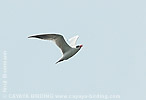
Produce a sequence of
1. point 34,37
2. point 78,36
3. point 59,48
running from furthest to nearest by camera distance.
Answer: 1. point 78,36
2. point 59,48
3. point 34,37

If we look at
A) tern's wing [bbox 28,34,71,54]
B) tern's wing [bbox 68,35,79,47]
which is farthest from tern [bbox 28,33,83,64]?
tern's wing [bbox 68,35,79,47]

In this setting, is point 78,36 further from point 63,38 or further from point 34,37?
point 34,37

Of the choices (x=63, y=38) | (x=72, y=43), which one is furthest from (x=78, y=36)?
(x=63, y=38)

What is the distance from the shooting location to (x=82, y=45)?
47.3ft

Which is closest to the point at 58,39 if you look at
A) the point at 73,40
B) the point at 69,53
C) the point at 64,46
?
the point at 64,46

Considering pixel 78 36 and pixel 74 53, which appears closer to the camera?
pixel 74 53

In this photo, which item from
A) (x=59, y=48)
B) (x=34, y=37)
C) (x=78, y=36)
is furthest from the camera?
(x=78, y=36)

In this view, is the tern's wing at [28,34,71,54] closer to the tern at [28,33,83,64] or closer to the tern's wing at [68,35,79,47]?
the tern at [28,33,83,64]

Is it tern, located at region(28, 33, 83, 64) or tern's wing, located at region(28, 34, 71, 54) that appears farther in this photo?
tern, located at region(28, 33, 83, 64)

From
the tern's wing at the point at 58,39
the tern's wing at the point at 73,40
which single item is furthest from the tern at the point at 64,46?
the tern's wing at the point at 73,40

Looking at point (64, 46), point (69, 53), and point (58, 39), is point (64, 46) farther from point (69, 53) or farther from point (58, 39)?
point (58, 39)

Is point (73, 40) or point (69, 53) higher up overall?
point (73, 40)

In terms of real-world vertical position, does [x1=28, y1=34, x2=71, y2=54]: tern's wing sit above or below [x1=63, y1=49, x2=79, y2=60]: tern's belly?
above

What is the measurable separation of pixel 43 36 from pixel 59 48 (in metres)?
0.99
